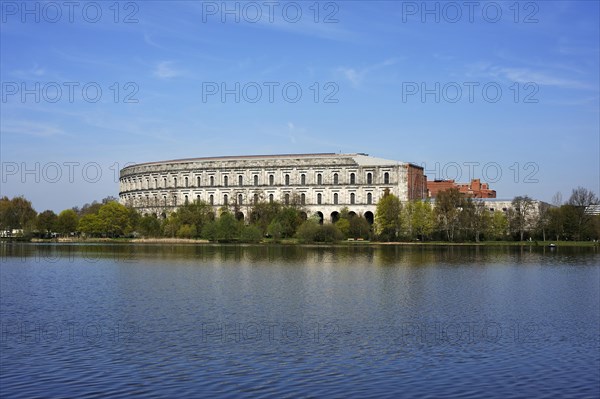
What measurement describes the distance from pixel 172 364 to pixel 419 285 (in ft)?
67.5

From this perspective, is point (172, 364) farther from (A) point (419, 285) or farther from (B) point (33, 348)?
(A) point (419, 285)

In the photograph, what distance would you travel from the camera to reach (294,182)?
121375mm

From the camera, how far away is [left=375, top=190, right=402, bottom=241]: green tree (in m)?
98.2

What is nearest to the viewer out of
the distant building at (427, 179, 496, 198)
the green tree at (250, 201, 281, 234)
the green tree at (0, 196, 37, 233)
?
the green tree at (250, 201, 281, 234)

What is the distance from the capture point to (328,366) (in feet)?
56.6

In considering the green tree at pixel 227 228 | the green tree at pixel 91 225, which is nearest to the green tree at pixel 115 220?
the green tree at pixel 91 225

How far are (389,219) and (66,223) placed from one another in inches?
2175

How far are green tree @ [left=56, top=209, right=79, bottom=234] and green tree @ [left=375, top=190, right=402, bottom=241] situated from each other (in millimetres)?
52514

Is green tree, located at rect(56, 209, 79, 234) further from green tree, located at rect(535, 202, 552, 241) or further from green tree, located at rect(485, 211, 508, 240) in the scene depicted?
green tree, located at rect(535, 202, 552, 241)

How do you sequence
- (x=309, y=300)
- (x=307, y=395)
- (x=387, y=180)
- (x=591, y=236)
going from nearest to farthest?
(x=307, y=395)
(x=309, y=300)
(x=591, y=236)
(x=387, y=180)

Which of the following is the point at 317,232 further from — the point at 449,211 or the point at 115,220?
the point at 115,220

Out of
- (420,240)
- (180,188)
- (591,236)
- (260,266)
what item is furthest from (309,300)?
(180,188)

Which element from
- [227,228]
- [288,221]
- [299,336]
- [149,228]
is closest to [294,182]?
[288,221]

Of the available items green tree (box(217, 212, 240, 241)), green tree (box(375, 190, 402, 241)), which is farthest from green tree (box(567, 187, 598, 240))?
green tree (box(217, 212, 240, 241))
